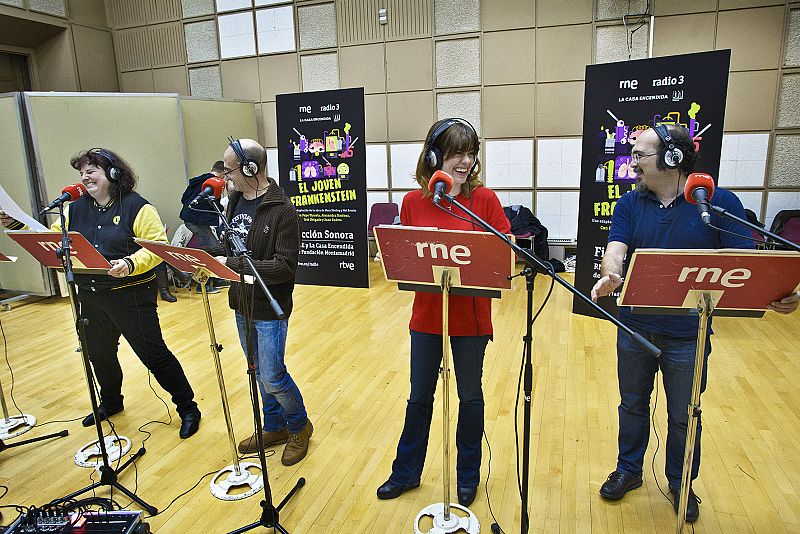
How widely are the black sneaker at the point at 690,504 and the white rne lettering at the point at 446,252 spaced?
1481 millimetres

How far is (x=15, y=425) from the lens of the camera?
3.26 metres

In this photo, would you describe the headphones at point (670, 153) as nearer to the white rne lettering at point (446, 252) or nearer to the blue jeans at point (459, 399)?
the white rne lettering at point (446, 252)

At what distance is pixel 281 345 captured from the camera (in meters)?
2.56

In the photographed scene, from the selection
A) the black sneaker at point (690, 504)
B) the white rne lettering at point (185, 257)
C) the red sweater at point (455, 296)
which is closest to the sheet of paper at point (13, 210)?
the white rne lettering at point (185, 257)

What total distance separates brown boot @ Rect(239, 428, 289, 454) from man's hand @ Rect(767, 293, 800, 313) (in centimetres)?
237

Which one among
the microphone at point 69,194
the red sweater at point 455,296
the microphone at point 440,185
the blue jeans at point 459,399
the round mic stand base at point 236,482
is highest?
the microphone at point 440,185

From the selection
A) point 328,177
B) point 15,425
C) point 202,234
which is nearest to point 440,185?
point 15,425

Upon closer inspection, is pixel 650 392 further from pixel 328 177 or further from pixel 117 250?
pixel 328 177

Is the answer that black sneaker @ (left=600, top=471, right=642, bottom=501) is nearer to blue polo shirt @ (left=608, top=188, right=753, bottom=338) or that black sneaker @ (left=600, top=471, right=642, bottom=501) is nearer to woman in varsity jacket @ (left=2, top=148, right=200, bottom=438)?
blue polo shirt @ (left=608, top=188, right=753, bottom=338)

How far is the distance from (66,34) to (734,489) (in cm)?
918

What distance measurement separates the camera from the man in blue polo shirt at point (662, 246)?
195 centimetres

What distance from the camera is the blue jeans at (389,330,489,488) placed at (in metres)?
2.19

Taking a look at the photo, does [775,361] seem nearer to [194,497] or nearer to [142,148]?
[194,497]

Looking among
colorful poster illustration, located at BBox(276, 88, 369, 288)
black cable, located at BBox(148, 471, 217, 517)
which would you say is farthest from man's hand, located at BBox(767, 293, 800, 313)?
colorful poster illustration, located at BBox(276, 88, 369, 288)
